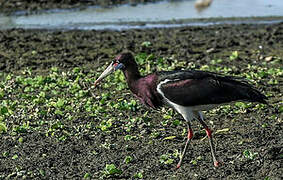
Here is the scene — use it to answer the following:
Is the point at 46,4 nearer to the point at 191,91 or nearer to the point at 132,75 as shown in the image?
the point at 132,75

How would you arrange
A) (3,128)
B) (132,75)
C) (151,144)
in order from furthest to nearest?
(3,128)
(151,144)
(132,75)

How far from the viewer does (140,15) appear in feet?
50.2

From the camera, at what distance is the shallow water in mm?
14242

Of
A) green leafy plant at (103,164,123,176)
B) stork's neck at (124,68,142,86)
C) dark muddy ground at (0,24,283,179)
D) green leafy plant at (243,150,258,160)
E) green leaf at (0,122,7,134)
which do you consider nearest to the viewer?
green leafy plant at (103,164,123,176)

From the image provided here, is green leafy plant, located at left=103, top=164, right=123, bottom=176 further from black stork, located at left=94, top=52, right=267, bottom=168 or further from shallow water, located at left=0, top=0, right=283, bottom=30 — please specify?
shallow water, located at left=0, top=0, right=283, bottom=30

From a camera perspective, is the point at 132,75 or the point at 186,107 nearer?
the point at 186,107

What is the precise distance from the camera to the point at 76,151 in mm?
6988

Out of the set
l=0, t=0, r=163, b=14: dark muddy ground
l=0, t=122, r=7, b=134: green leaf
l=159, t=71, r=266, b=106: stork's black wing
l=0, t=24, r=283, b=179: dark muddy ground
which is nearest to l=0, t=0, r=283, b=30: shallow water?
l=0, t=0, r=163, b=14: dark muddy ground

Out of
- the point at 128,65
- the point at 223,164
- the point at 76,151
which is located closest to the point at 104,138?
the point at 76,151

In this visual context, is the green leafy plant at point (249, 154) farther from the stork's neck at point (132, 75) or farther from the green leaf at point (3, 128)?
the green leaf at point (3, 128)

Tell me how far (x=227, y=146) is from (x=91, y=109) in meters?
2.07

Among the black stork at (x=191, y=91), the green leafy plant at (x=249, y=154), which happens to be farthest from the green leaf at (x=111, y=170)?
the green leafy plant at (x=249, y=154)

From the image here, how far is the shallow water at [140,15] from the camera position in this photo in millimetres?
14242

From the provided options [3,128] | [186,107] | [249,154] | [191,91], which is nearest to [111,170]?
[186,107]
